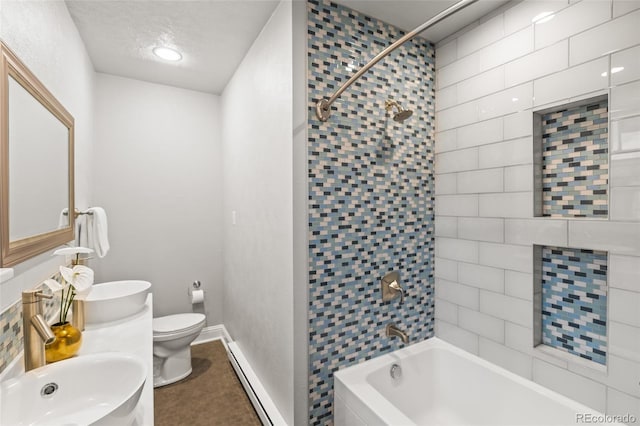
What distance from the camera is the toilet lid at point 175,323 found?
2.51 meters

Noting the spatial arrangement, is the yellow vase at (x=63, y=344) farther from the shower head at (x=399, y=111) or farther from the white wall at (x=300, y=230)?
the shower head at (x=399, y=111)

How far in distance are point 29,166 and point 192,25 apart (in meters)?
1.33

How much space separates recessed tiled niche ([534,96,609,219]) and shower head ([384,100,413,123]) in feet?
2.23

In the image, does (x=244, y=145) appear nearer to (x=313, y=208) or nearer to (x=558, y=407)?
(x=313, y=208)

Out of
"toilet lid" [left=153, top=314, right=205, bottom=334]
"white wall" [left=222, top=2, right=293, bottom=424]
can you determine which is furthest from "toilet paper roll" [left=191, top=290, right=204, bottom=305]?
"white wall" [left=222, top=2, right=293, bottom=424]

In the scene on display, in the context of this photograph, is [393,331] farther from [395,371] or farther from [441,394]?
[441,394]

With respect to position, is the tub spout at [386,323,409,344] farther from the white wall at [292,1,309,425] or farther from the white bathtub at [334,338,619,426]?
the white wall at [292,1,309,425]

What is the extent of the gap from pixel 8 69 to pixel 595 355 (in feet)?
8.89

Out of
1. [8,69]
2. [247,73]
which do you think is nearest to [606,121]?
[247,73]

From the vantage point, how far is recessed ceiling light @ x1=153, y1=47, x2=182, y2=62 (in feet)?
7.61

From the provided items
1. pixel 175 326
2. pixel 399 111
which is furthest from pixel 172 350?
pixel 399 111

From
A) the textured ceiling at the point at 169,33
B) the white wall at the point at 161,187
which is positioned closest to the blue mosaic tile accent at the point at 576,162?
the textured ceiling at the point at 169,33

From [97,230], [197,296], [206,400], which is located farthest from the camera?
[197,296]

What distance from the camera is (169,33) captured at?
2094 millimetres
